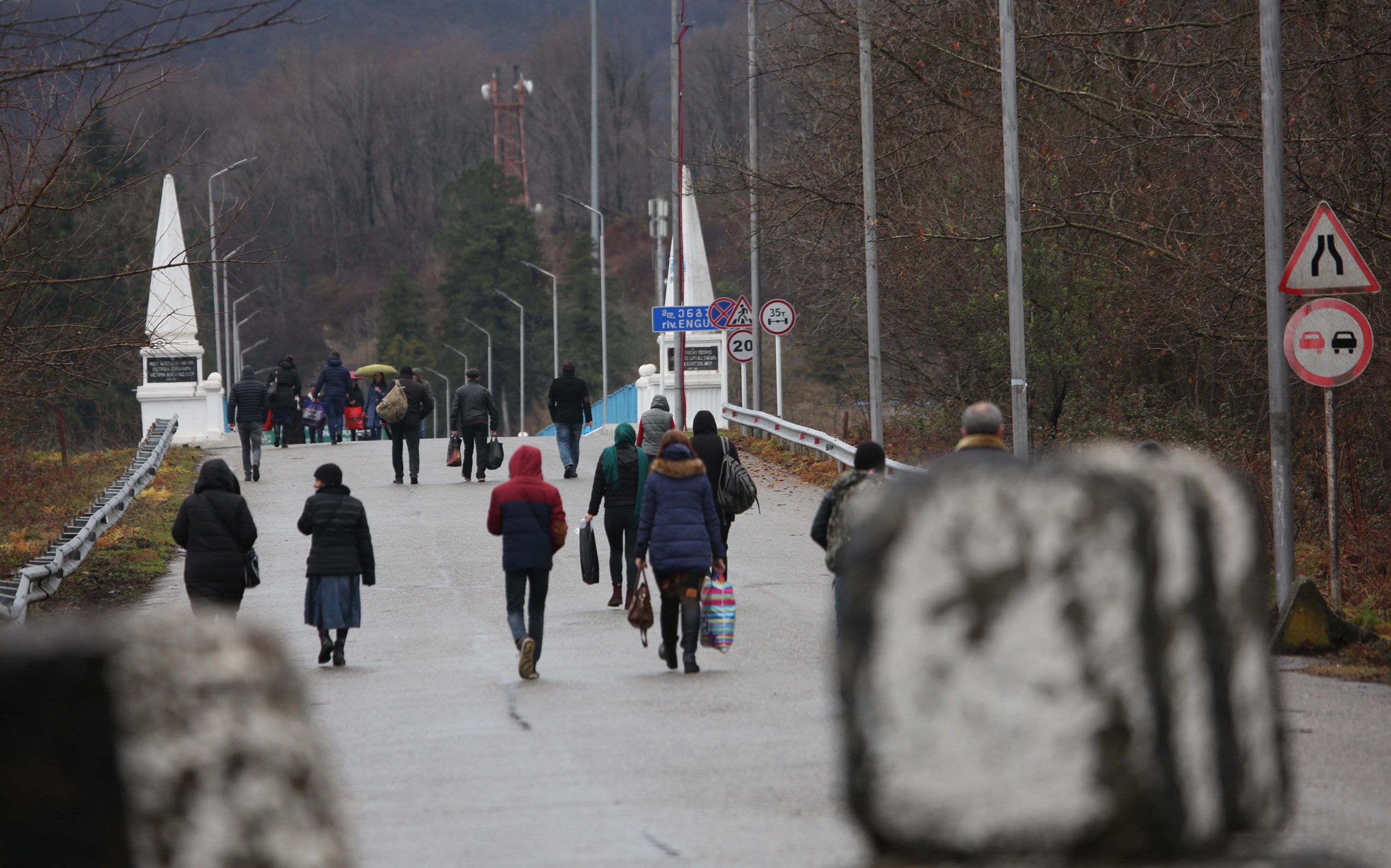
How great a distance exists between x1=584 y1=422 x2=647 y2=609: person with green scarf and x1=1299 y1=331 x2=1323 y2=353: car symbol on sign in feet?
18.2

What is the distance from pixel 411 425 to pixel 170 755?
78.8ft

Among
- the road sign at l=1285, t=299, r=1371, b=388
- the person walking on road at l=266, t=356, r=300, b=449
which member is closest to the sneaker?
the road sign at l=1285, t=299, r=1371, b=388

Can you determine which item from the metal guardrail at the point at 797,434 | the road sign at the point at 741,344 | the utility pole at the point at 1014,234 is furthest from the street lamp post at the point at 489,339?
the utility pole at the point at 1014,234

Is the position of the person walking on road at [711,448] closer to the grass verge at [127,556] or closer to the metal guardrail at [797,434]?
the metal guardrail at [797,434]

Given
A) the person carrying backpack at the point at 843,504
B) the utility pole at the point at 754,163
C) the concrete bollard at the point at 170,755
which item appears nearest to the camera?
the concrete bollard at the point at 170,755

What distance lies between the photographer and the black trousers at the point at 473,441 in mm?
26141

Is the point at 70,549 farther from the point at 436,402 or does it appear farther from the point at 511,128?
the point at 511,128

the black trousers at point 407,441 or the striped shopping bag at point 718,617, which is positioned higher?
the black trousers at point 407,441

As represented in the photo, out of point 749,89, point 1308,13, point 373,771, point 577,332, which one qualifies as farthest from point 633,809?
point 577,332

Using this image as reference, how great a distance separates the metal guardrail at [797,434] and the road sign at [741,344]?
120cm

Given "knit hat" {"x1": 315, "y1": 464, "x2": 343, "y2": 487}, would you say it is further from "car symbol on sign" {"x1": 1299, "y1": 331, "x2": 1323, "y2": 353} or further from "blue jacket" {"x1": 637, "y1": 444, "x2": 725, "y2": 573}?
"car symbol on sign" {"x1": 1299, "y1": 331, "x2": 1323, "y2": 353}

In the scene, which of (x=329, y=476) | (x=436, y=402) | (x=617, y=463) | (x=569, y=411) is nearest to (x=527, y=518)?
(x=329, y=476)

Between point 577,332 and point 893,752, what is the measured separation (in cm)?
8988

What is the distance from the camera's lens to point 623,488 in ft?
48.4
